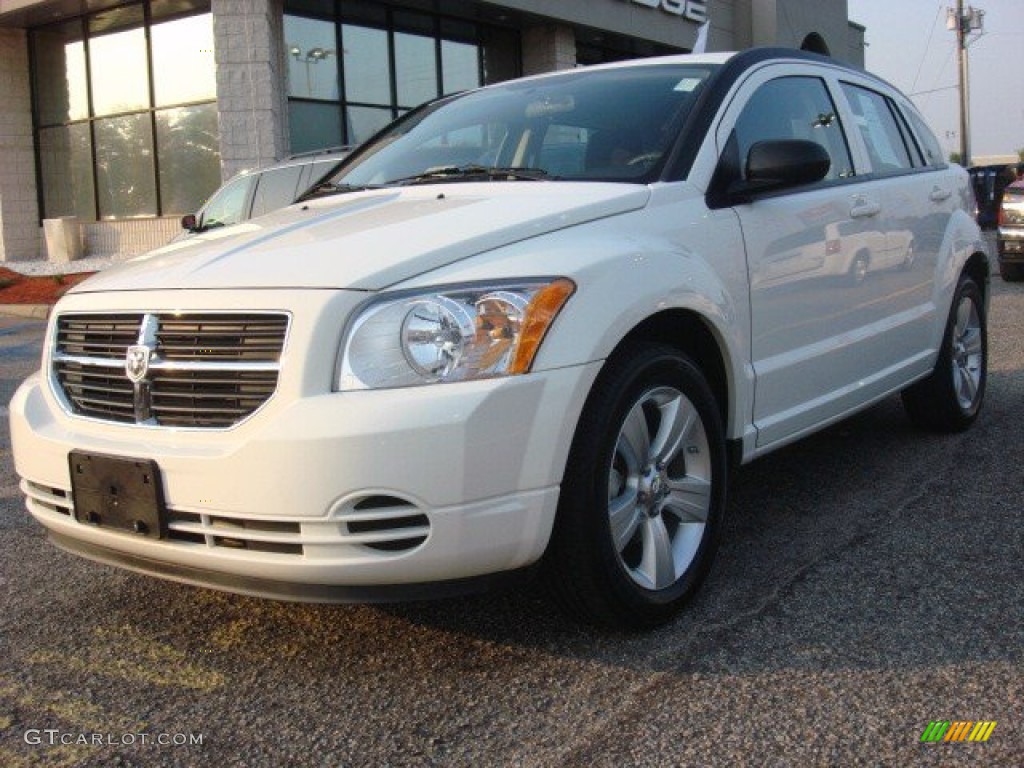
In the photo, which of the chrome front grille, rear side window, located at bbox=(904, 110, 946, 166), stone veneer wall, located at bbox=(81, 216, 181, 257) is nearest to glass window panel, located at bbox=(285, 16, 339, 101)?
stone veneer wall, located at bbox=(81, 216, 181, 257)

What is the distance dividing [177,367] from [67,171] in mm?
20029

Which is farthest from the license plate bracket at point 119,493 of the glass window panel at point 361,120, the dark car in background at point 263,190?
the glass window panel at point 361,120

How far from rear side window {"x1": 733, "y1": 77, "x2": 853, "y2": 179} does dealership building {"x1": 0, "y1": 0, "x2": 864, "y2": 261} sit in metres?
13.5

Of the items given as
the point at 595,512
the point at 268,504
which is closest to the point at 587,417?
the point at 595,512

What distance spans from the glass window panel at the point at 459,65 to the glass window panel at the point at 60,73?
682cm

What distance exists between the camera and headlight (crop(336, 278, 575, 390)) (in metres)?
2.55

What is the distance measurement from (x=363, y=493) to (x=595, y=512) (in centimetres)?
62

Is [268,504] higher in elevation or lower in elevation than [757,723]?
higher

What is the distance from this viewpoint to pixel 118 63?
1933 centimetres

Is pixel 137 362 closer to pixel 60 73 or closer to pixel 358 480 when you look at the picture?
pixel 358 480

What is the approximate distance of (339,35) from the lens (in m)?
18.4

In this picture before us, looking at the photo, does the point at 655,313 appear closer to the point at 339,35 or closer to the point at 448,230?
the point at 448,230

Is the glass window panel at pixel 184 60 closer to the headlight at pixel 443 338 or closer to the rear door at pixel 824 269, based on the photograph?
the rear door at pixel 824 269

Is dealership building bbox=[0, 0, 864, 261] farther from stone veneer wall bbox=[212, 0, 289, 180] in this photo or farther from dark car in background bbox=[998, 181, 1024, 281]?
dark car in background bbox=[998, 181, 1024, 281]
